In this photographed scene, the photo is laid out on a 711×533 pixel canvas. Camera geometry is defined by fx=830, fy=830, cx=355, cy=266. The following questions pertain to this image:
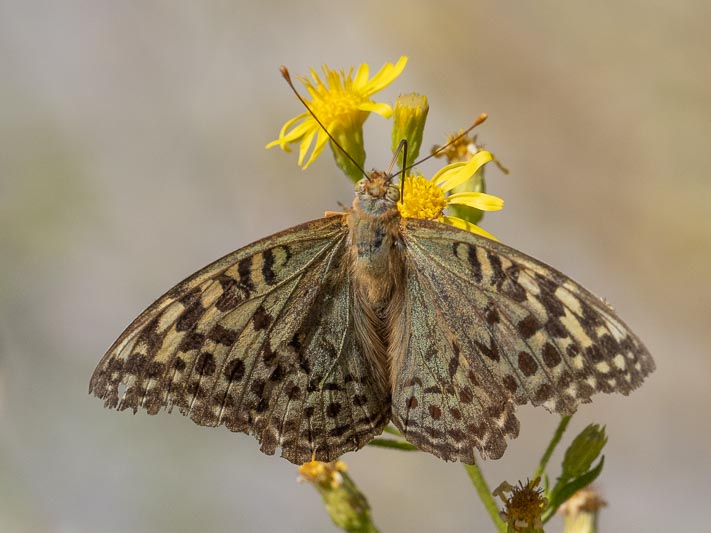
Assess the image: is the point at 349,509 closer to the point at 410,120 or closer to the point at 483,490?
the point at 483,490

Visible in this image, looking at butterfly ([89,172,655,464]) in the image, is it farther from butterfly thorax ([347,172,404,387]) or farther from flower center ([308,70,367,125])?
flower center ([308,70,367,125])

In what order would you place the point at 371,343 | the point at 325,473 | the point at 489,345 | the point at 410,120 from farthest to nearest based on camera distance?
the point at 325,473
the point at 410,120
the point at 371,343
the point at 489,345

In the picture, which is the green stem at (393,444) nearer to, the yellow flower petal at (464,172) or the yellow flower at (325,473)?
the yellow flower at (325,473)

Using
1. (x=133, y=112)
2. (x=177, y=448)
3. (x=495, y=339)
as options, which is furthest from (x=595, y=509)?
(x=133, y=112)

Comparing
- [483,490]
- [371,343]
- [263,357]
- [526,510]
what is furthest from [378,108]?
[526,510]

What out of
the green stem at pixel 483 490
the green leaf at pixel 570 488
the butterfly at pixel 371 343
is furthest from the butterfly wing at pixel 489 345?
the green leaf at pixel 570 488

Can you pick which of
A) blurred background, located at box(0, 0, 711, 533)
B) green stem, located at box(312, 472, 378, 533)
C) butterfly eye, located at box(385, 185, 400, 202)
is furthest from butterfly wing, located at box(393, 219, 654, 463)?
blurred background, located at box(0, 0, 711, 533)
